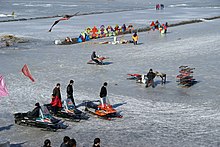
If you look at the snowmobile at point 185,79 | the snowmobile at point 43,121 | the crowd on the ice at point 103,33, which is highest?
the crowd on the ice at point 103,33

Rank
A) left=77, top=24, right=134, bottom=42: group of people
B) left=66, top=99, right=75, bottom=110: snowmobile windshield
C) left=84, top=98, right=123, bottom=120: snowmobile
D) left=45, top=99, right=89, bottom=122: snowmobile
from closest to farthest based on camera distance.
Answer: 1. left=45, top=99, right=89, bottom=122: snowmobile
2. left=84, top=98, right=123, bottom=120: snowmobile
3. left=66, top=99, right=75, bottom=110: snowmobile windshield
4. left=77, top=24, right=134, bottom=42: group of people

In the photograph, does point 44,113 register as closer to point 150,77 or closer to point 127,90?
point 127,90

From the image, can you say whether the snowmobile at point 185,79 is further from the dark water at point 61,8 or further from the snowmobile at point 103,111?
the dark water at point 61,8

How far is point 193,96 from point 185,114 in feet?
9.29

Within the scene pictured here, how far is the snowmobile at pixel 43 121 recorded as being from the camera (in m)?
14.1

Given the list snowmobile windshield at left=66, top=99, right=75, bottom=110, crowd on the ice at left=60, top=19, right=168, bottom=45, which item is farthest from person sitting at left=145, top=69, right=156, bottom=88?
crowd on the ice at left=60, top=19, right=168, bottom=45

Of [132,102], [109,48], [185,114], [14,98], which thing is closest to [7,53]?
[109,48]

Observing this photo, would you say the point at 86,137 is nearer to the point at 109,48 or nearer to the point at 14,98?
the point at 14,98

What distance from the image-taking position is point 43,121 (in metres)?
14.1

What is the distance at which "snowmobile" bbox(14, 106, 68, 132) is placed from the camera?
46.3ft

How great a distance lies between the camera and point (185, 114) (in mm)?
15906

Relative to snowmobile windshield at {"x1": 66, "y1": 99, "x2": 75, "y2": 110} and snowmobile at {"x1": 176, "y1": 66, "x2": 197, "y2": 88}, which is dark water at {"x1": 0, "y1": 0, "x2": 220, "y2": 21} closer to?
snowmobile at {"x1": 176, "y1": 66, "x2": 197, "y2": 88}

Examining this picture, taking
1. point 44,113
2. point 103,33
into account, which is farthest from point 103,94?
point 103,33

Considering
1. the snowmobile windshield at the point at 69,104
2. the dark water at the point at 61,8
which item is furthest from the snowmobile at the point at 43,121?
the dark water at the point at 61,8
